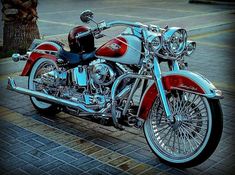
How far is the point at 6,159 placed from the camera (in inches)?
174

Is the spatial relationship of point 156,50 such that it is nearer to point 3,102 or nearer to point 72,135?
point 72,135

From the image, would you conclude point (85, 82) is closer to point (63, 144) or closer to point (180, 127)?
point (63, 144)

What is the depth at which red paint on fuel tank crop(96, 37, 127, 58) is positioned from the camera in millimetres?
4449

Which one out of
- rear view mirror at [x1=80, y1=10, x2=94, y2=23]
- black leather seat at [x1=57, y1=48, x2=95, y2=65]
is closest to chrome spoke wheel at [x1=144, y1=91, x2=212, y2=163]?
black leather seat at [x1=57, y1=48, x2=95, y2=65]

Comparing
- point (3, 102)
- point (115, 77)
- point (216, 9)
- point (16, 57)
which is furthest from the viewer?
point (216, 9)

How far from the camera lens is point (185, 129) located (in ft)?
13.9

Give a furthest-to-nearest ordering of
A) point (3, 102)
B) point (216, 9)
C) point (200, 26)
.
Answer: point (216, 9)
point (200, 26)
point (3, 102)

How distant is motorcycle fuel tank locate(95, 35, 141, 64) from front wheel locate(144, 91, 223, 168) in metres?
0.49

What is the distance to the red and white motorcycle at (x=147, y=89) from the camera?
4.04 meters

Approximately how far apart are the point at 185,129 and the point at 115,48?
1.07 m

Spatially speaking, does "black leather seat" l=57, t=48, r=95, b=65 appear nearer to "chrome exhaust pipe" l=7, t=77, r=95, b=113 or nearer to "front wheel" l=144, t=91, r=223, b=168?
"chrome exhaust pipe" l=7, t=77, r=95, b=113

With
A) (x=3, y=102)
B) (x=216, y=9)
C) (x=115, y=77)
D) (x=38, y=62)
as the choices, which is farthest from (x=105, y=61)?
(x=216, y=9)

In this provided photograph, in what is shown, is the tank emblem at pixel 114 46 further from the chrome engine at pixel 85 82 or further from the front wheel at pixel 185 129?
the front wheel at pixel 185 129

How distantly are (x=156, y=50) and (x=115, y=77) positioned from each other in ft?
2.17
